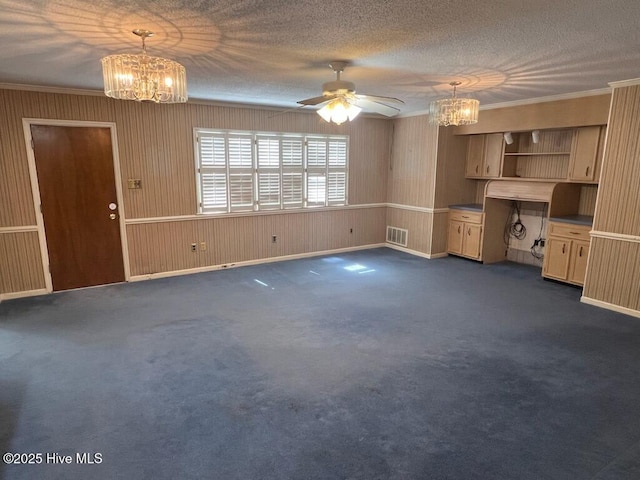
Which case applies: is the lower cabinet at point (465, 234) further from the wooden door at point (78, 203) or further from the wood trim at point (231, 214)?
the wooden door at point (78, 203)

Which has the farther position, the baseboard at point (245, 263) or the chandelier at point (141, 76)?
the baseboard at point (245, 263)

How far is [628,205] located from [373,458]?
13.4 ft

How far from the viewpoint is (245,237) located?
625 cm

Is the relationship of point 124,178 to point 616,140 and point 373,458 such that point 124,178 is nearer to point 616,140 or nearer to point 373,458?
point 373,458

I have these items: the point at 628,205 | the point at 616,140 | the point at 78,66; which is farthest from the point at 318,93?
the point at 628,205

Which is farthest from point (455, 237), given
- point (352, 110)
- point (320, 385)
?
point (320, 385)

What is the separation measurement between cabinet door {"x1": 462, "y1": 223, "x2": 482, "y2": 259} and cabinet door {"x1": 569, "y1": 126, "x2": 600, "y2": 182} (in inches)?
61.6

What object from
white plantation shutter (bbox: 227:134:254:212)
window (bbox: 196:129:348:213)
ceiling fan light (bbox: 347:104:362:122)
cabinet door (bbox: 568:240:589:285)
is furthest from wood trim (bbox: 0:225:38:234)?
cabinet door (bbox: 568:240:589:285)

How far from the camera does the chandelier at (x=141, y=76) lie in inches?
98.6

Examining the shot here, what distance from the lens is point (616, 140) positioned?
433 centimetres

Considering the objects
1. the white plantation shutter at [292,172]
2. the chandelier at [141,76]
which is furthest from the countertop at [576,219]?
the chandelier at [141,76]

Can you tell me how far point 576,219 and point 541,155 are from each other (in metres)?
1.26

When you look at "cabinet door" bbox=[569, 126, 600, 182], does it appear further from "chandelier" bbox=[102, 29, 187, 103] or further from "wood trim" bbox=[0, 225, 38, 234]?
"wood trim" bbox=[0, 225, 38, 234]

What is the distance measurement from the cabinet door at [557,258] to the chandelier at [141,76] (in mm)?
5103
